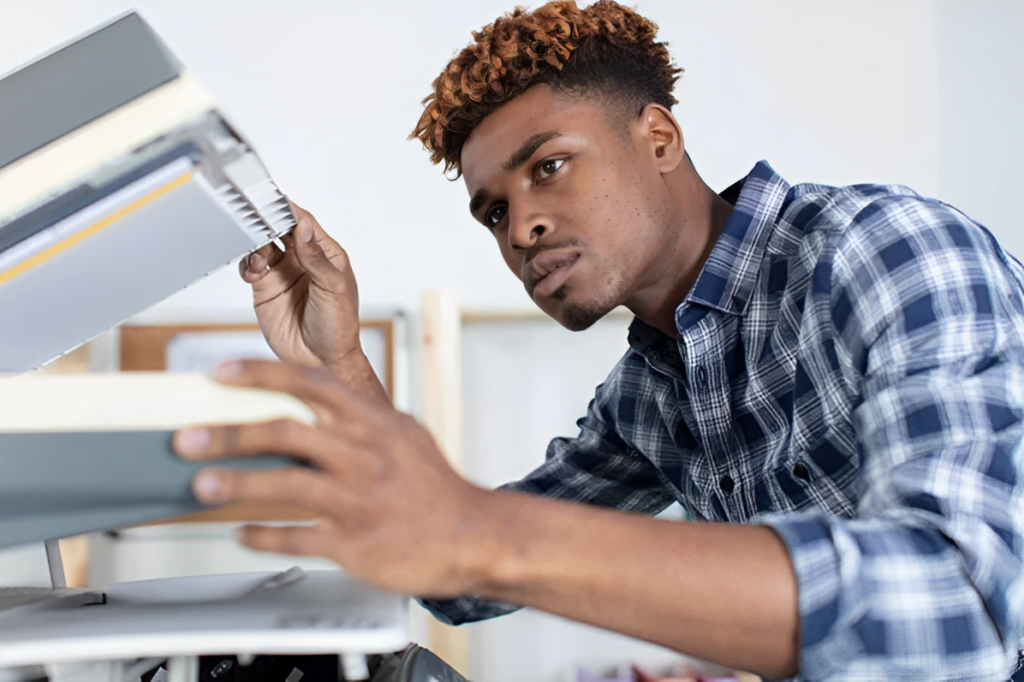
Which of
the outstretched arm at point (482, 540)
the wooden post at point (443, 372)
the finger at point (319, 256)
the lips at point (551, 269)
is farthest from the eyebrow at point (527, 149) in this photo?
the wooden post at point (443, 372)

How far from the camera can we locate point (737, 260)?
990 mm

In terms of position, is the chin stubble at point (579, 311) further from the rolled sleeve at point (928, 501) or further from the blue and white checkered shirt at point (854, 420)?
the rolled sleeve at point (928, 501)

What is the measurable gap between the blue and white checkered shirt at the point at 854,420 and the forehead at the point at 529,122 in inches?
8.0

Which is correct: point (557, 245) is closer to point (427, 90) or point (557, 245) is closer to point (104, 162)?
point (104, 162)

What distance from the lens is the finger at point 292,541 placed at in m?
0.45

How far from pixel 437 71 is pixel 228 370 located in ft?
5.75

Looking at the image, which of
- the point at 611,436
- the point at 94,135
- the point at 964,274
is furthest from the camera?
the point at 611,436

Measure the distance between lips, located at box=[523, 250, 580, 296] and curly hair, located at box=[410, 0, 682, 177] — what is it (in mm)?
201

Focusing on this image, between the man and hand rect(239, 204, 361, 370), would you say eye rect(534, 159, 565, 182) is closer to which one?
the man

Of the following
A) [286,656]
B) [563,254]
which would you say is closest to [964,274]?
[563,254]

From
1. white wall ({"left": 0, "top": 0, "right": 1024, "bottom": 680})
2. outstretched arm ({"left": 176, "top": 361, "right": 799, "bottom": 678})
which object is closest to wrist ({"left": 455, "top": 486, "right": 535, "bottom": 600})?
→ outstretched arm ({"left": 176, "top": 361, "right": 799, "bottom": 678})

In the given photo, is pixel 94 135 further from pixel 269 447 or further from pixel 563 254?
pixel 563 254

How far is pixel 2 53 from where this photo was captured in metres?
2.06

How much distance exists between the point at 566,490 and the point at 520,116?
20.2 inches
